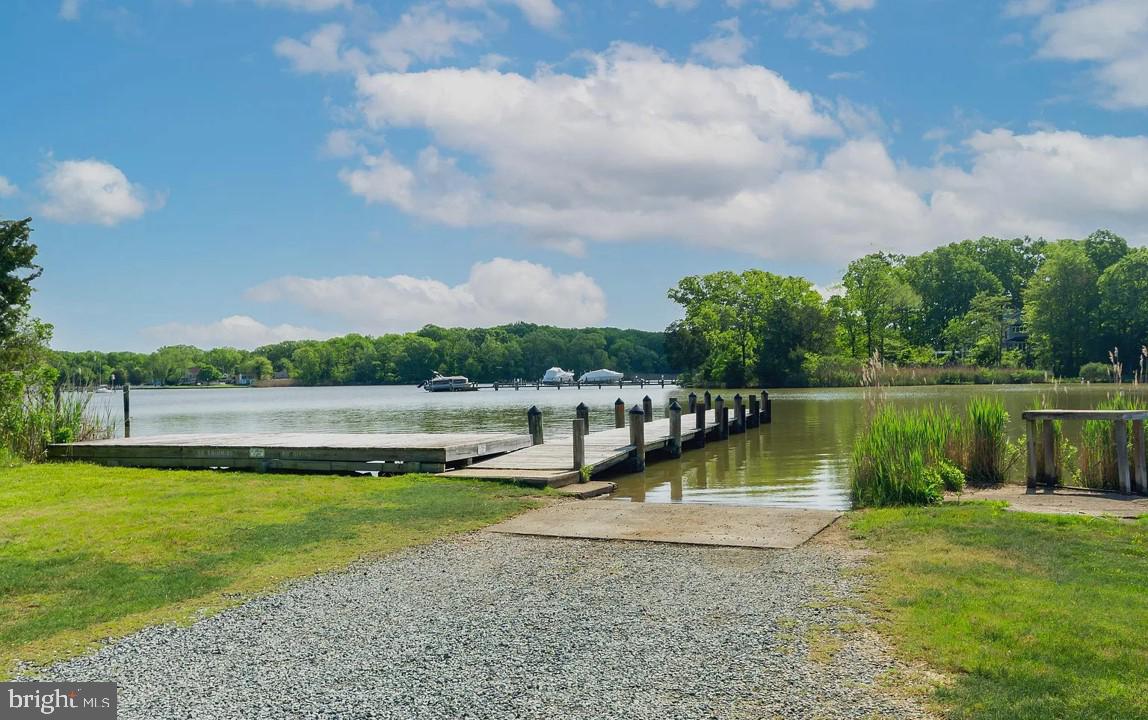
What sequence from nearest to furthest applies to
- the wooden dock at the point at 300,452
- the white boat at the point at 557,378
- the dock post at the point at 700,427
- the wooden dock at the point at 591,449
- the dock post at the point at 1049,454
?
the dock post at the point at 1049,454 → the wooden dock at the point at 591,449 → the wooden dock at the point at 300,452 → the dock post at the point at 700,427 → the white boat at the point at 557,378

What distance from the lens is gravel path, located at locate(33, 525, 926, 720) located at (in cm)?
405

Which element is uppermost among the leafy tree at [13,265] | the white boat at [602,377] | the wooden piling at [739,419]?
the leafy tree at [13,265]

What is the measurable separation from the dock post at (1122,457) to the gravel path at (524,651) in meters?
6.36

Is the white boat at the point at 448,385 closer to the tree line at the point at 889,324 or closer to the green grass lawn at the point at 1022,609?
the tree line at the point at 889,324

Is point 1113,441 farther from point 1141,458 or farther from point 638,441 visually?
point 638,441

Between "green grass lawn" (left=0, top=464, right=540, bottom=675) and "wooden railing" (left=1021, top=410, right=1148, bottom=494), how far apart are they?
22.6 feet

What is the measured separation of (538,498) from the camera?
11.2 meters

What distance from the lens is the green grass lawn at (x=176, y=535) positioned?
5.84m

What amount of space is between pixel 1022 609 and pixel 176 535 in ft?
24.7

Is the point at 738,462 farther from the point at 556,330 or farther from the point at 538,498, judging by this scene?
the point at 556,330

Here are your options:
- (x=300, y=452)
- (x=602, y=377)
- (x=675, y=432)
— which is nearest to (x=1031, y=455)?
(x=675, y=432)

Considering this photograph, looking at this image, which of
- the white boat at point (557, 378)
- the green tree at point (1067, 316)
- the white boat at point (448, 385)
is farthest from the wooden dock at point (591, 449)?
the white boat at point (557, 378)

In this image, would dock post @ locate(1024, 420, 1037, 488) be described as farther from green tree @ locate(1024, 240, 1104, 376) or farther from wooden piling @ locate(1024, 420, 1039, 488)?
green tree @ locate(1024, 240, 1104, 376)

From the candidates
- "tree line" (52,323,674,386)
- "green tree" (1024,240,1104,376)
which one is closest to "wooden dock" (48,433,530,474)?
"green tree" (1024,240,1104,376)
